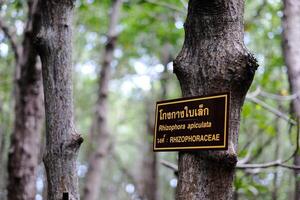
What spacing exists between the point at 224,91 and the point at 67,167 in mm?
1169

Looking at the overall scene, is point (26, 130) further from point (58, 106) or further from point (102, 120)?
point (102, 120)

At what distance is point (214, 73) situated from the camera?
219 cm

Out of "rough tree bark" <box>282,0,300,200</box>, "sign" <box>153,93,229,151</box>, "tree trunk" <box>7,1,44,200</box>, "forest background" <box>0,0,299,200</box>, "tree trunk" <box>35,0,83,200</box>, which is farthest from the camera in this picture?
"forest background" <box>0,0,299,200</box>

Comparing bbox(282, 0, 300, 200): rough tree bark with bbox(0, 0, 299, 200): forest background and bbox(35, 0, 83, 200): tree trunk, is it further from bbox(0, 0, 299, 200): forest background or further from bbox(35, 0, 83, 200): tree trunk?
bbox(35, 0, 83, 200): tree trunk

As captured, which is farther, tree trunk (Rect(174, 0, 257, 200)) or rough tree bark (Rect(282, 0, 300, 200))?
rough tree bark (Rect(282, 0, 300, 200))

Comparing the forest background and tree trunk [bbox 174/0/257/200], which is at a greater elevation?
the forest background

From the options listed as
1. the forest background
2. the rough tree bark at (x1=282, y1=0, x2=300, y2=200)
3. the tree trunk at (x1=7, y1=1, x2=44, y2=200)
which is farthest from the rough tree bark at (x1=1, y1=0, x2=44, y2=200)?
the rough tree bark at (x1=282, y1=0, x2=300, y2=200)

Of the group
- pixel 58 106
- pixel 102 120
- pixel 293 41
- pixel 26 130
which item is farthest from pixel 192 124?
pixel 102 120

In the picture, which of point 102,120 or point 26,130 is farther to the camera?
point 102,120

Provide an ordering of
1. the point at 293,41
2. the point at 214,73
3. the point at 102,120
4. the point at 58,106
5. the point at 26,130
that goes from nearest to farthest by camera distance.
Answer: the point at 214,73 → the point at 58,106 → the point at 293,41 → the point at 26,130 → the point at 102,120

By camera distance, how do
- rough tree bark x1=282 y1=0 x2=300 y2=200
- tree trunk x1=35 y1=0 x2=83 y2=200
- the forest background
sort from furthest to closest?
the forest background < rough tree bark x1=282 y1=0 x2=300 y2=200 < tree trunk x1=35 y1=0 x2=83 y2=200

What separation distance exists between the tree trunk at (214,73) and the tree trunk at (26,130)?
2.75 meters

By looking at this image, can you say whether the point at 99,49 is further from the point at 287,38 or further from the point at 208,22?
the point at 208,22

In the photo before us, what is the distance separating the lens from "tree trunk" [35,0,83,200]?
9.00 feet
